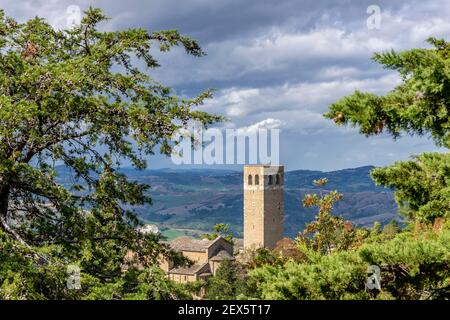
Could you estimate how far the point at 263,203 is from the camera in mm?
119625

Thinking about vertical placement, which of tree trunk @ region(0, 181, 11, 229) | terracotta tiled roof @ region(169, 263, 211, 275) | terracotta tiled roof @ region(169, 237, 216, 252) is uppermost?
tree trunk @ region(0, 181, 11, 229)

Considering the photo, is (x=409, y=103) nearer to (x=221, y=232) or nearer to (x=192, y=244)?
(x=221, y=232)

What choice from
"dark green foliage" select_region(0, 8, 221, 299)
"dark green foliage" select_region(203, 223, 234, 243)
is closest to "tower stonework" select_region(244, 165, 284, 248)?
"dark green foliage" select_region(203, 223, 234, 243)

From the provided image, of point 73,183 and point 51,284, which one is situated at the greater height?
point 73,183

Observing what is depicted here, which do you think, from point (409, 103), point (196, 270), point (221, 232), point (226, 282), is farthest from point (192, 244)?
point (409, 103)

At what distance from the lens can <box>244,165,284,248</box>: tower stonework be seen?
391 ft

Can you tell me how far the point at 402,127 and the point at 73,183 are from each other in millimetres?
7554

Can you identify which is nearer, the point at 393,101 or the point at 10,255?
the point at 393,101

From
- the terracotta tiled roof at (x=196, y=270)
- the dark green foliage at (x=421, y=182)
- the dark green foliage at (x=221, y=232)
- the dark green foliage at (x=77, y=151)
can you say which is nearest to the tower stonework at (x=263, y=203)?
the dark green foliage at (x=221, y=232)

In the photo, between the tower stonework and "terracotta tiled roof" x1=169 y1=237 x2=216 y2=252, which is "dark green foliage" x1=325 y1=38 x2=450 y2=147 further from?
the tower stonework
